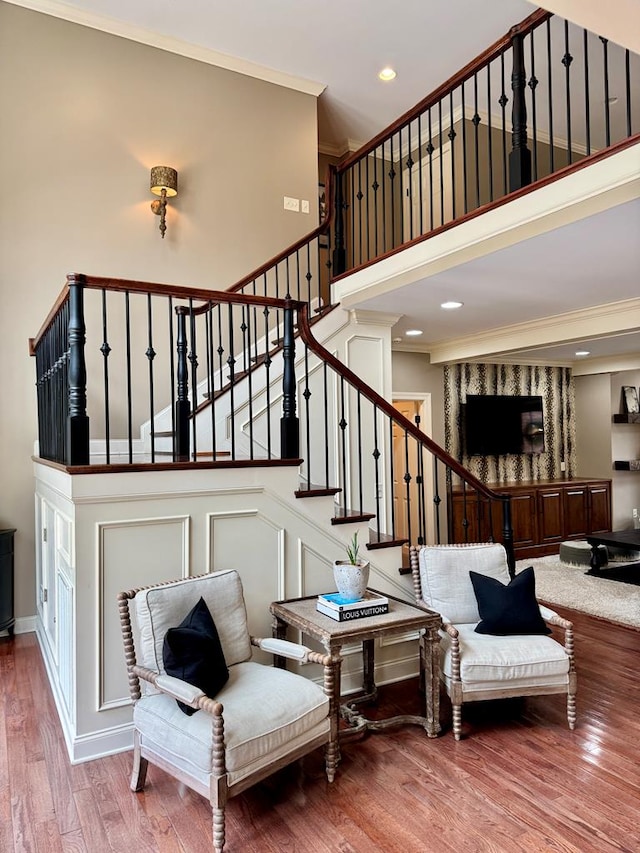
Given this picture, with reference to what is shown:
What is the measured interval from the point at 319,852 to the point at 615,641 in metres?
3.21

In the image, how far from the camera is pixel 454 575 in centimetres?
339

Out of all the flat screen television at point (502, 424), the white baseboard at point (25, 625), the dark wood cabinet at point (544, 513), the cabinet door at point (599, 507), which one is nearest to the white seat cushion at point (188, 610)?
the white baseboard at point (25, 625)

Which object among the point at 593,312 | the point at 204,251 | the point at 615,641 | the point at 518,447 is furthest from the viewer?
the point at 518,447

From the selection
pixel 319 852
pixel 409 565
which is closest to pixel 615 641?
pixel 409 565

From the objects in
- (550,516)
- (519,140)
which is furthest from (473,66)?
(550,516)

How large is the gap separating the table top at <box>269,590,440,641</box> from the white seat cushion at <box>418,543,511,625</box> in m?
0.33

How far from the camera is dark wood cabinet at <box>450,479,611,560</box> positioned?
713cm

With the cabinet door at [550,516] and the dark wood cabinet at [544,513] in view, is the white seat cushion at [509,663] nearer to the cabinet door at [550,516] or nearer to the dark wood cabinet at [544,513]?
the dark wood cabinet at [544,513]

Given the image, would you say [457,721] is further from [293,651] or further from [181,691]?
[181,691]

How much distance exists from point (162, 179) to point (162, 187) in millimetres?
69

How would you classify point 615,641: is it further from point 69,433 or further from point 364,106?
point 364,106

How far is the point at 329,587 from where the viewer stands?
11.1ft

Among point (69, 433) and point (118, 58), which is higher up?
point (118, 58)

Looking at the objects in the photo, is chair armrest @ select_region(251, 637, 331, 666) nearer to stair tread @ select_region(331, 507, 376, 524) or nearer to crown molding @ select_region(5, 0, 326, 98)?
stair tread @ select_region(331, 507, 376, 524)
